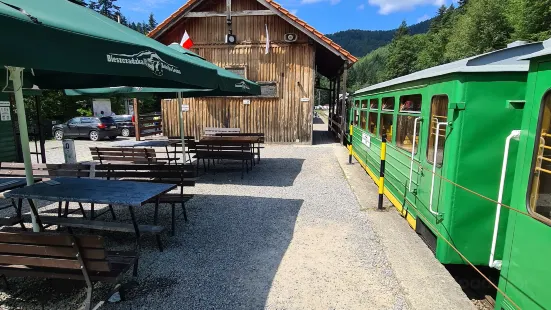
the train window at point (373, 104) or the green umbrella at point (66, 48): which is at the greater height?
the green umbrella at point (66, 48)

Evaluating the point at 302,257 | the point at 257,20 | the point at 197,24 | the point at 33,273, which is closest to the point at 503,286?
the point at 302,257

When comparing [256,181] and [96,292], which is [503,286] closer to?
[96,292]

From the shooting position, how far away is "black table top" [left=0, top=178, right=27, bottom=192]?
4066mm

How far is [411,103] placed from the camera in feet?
15.6

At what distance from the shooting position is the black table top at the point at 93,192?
125 inches

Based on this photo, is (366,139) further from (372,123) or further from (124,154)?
(124,154)

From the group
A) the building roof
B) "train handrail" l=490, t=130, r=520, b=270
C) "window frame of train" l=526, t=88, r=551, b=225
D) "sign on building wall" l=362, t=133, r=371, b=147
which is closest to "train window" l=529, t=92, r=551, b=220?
"window frame of train" l=526, t=88, r=551, b=225

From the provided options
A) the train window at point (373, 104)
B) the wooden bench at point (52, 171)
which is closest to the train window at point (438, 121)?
the train window at point (373, 104)

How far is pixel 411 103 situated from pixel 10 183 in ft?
19.1

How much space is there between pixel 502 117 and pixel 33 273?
4314mm

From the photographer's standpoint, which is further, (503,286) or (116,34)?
(116,34)

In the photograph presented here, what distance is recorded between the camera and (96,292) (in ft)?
9.36

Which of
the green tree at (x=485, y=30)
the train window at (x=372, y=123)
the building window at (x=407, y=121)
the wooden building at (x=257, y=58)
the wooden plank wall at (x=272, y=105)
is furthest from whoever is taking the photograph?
the green tree at (x=485, y=30)

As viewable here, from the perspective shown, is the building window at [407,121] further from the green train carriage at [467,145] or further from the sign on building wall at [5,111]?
the sign on building wall at [5,111]
